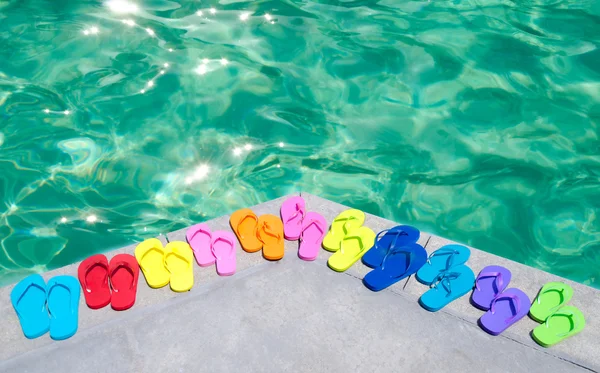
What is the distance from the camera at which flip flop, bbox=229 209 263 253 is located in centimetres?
384

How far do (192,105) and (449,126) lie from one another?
2.29 metres

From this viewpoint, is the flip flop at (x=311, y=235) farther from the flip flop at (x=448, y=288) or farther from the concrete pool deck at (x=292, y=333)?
the flip flop at (x=448, y=288)

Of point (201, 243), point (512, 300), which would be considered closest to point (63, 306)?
point (201, 243)

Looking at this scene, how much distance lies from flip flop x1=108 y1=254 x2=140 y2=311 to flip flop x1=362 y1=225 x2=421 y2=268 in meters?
1.39

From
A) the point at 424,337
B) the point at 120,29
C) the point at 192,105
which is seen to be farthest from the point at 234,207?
the point at 120,29

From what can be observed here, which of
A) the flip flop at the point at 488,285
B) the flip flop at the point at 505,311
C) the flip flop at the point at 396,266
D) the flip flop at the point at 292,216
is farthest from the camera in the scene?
the flip flop at the point at 292,216

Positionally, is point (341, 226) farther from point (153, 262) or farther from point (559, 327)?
point (559, 327)

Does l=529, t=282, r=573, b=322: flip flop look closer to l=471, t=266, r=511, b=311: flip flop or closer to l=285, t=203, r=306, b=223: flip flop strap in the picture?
l=471, t=266, r=511, b=311: flip flop

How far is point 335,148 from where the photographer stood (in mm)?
5234

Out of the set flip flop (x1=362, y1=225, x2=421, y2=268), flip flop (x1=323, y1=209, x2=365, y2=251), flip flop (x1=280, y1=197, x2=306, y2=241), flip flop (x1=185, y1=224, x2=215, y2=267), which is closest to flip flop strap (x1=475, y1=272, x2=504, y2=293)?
flip flop (x1=362, y1=225, x2=421, y2=268)

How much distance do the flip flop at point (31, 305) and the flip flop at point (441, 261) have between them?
2172 mm

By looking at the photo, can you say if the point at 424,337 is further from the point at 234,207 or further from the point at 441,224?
the point at 234,207

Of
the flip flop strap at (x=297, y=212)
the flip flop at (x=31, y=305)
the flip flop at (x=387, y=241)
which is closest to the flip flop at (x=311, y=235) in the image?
the flip flop strap at (x=297, y=212)

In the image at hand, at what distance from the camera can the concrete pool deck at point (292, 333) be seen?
→ 10.8ft
